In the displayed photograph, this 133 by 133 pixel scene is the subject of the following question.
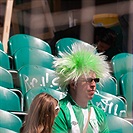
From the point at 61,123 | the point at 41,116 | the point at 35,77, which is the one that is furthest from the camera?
the point at 35,77

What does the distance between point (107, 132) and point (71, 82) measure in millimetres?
263

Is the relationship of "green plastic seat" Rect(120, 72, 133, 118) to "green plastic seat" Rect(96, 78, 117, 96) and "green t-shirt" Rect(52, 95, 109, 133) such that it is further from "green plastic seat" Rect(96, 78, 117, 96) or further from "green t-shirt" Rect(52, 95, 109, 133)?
"green t-shirt" Rect(52, 95, 109, 133)

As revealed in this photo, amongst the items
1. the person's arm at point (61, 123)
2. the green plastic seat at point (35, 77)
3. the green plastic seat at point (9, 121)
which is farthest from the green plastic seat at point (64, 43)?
the person's arm at point (61, 123)

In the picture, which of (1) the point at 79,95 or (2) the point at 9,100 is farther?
(2) the point at 9,100

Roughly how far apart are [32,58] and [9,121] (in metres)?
0.86

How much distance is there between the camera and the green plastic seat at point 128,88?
11.3 ft

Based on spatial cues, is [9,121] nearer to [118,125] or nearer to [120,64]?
[118,125]

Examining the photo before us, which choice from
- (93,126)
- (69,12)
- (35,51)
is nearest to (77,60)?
(93,126)

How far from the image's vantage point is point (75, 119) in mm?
2816

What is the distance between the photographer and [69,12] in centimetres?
409

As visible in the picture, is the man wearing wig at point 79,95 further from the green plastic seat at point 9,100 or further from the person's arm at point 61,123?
the green plastic seat at point 9,100

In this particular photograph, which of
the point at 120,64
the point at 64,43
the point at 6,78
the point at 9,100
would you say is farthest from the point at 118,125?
the point at 64,43

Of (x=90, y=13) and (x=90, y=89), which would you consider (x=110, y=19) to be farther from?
(x=90, y=89)

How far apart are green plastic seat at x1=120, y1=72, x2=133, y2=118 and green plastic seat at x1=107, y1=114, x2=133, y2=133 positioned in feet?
0.73
